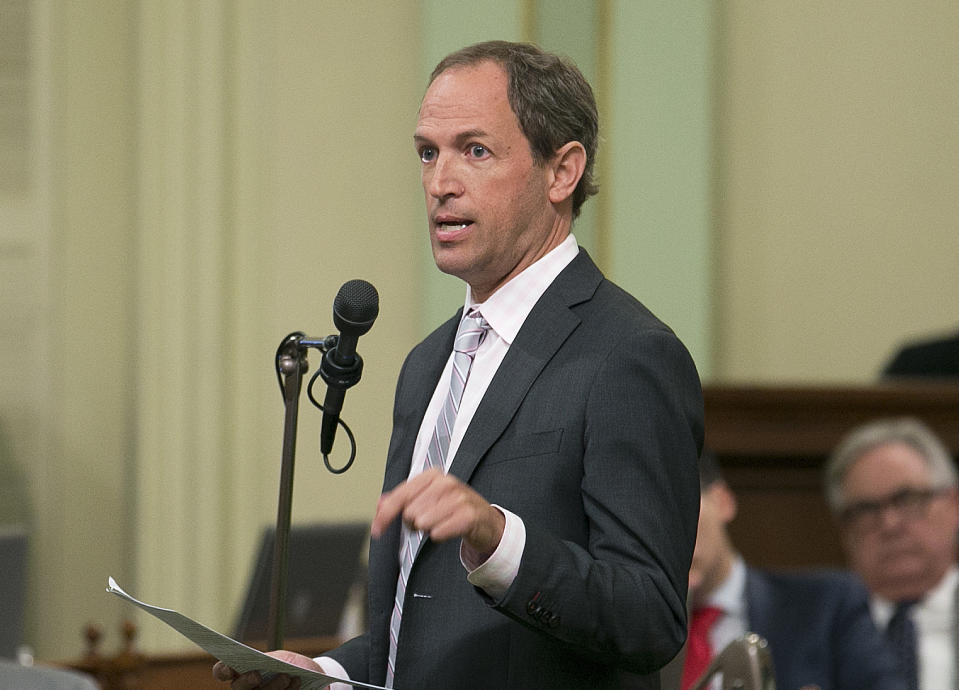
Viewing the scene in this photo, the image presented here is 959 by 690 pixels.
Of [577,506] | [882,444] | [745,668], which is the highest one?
[577,506]

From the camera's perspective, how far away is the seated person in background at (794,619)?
11.4 ft

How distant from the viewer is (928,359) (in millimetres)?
5801

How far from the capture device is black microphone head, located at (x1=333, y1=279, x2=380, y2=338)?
67.7 inches

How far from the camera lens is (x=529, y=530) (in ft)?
4.85

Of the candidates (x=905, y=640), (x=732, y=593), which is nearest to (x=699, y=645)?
(x=732, y=593)

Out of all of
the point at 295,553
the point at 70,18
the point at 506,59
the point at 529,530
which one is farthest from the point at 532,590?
the point at 70,18

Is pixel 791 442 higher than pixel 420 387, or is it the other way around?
pixel 420 387

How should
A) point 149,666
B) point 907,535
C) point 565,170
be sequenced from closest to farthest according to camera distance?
point 565,170, point 149,666, point 907,535

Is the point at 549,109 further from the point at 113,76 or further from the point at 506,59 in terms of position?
the point at 113,76

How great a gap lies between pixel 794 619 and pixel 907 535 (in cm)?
62

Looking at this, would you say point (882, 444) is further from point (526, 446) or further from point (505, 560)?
point (505, 560)

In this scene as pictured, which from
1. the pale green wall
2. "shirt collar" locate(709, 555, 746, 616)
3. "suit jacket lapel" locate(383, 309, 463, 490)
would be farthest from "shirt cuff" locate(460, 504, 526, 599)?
the pale green wall

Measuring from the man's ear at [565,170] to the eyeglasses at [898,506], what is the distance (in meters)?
2.56

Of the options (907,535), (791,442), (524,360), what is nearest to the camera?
(524,360)
